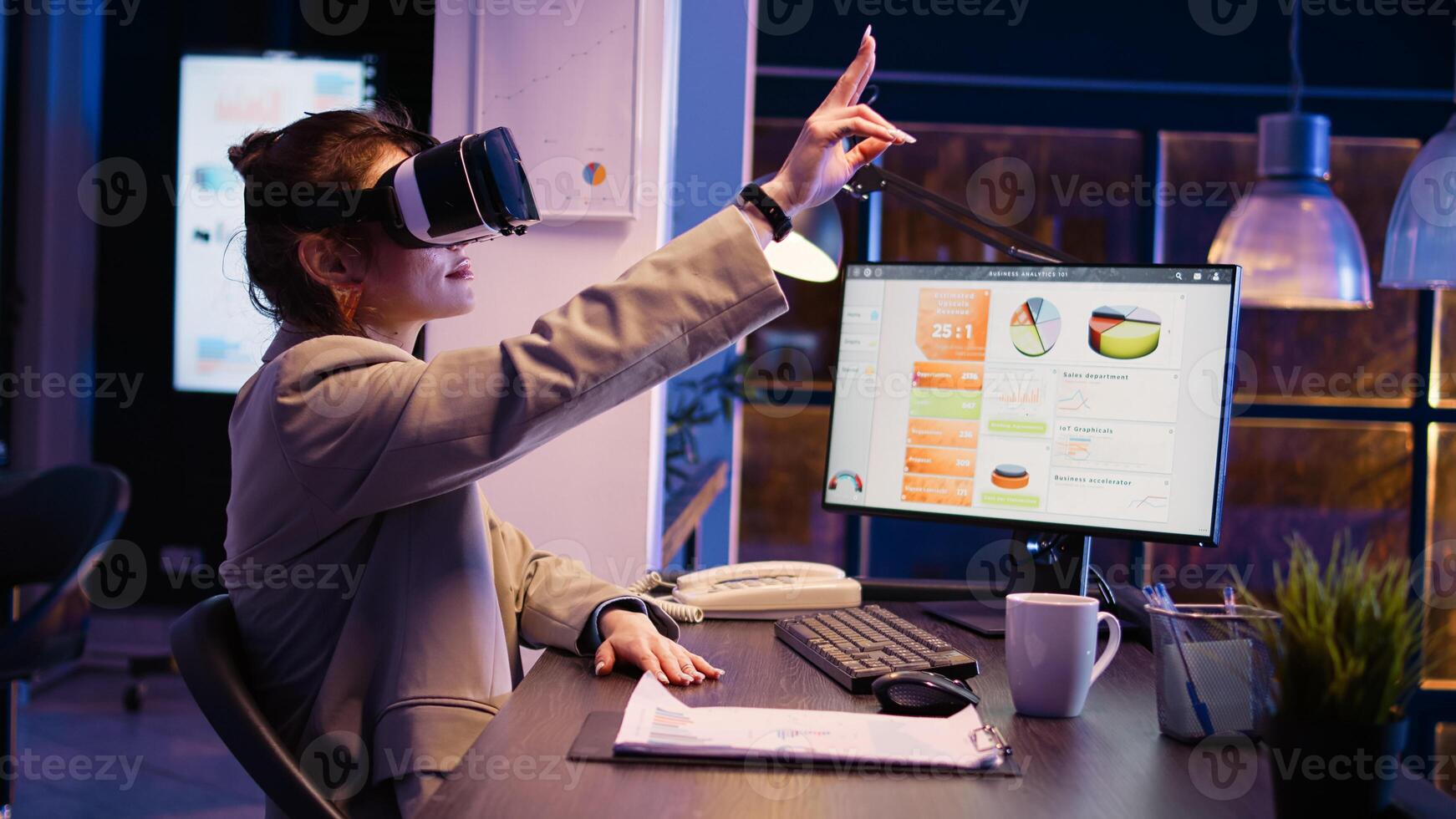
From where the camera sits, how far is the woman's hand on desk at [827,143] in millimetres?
1140

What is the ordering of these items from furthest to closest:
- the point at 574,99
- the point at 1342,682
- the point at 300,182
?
the point at 574,99 < the point at 300,182 < the point at 1342,682

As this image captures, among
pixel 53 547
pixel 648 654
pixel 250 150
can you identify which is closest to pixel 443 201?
pixel 250 150

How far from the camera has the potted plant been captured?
679 mm

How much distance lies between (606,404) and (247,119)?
3.72 metres

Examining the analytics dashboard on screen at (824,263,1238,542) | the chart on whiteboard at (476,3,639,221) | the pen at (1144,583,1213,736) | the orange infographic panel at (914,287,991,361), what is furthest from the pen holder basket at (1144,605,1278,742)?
the chart on whiteboard at (476,3,639,221)

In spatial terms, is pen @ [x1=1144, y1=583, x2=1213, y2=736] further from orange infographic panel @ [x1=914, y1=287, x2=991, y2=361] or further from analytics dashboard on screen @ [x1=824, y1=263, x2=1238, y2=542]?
orange infographic panel @ [x1=914, y1=287, x2=991, y2=361]

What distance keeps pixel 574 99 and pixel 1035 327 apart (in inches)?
43.3

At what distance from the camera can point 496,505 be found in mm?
2244

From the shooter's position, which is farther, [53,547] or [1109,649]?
[53,547]

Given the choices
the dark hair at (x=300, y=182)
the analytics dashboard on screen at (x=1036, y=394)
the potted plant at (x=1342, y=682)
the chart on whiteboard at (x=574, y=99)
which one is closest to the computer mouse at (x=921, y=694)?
the potted plant at (x=1342, y=682)

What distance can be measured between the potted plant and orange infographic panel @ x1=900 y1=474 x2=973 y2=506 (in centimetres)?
79

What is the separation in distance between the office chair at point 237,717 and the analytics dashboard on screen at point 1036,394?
0.81 m

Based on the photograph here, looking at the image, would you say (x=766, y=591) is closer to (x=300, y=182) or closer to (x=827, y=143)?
(x=827, y=143)

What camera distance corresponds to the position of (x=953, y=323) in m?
1.53
